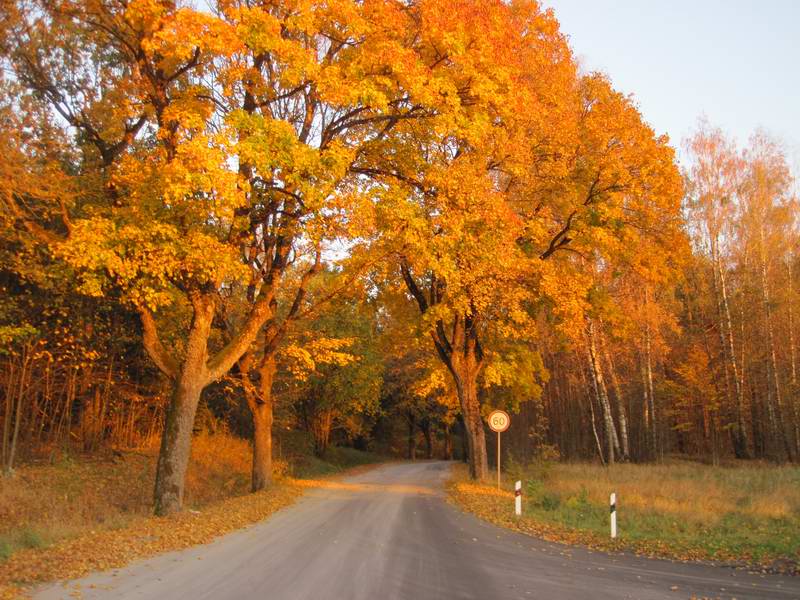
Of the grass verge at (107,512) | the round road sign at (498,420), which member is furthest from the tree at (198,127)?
the round road sign at (498,420)

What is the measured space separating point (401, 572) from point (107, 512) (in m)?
8.50

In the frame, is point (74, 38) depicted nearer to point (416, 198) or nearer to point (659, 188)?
point (416, 198)

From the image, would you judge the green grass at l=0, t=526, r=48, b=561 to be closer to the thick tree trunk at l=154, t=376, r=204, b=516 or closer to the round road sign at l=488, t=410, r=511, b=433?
the thick tree trunk at l=154, t=376, r=204, b=516

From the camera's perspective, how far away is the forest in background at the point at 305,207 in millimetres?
12820

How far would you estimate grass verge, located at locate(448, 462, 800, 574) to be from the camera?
11.3 m

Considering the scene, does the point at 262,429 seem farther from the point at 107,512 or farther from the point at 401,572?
the point at 401,572

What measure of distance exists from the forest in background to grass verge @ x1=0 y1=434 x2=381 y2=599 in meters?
1.31

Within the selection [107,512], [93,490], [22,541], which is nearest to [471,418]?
[93,490]

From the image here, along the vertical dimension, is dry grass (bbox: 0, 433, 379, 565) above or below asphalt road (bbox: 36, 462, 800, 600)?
above

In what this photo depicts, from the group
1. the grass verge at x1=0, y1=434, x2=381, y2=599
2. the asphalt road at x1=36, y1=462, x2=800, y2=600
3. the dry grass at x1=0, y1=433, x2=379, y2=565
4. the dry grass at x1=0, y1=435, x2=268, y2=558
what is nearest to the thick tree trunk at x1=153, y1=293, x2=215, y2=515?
the grass verge at x1=0, y1=434, x2=381, y2=599

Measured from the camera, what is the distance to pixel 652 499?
17188mm

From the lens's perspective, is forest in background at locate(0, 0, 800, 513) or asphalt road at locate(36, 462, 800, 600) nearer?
asphalt road at locate(36, 462, 800, 600)

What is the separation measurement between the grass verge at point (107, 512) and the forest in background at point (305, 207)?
1.31 meters

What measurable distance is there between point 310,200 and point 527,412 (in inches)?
1250
